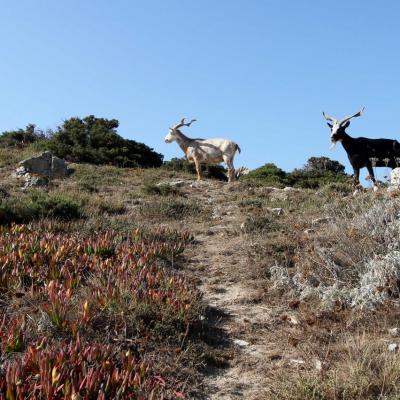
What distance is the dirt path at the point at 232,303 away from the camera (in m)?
4.18

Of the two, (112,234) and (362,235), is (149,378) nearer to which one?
(362,235)

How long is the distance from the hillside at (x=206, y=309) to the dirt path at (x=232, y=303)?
0.02m

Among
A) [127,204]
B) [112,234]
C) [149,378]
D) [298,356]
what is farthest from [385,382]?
[127,204]

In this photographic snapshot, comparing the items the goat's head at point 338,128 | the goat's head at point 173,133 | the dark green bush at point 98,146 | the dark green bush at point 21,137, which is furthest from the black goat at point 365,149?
the dark green bush at point 21,137

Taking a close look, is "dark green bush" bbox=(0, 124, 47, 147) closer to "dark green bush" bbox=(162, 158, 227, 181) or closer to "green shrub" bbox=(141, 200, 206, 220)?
"dark green bush" bbox=(162, 158, 227, 181)

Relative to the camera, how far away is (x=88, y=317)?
4570 mm

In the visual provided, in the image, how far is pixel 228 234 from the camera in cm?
900

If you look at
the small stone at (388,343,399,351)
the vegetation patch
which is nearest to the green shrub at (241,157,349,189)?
the vegetation patch

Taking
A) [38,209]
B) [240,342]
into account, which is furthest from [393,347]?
[38,209]

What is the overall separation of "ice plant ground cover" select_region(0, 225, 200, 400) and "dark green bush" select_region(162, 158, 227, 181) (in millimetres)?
15318

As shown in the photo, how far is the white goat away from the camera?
54.7 ft

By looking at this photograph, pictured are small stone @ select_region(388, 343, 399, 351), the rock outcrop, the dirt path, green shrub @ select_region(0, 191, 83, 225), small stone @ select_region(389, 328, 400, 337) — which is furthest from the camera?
the rock outcrop

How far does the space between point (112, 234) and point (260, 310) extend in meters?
3.40

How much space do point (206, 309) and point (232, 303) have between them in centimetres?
45
